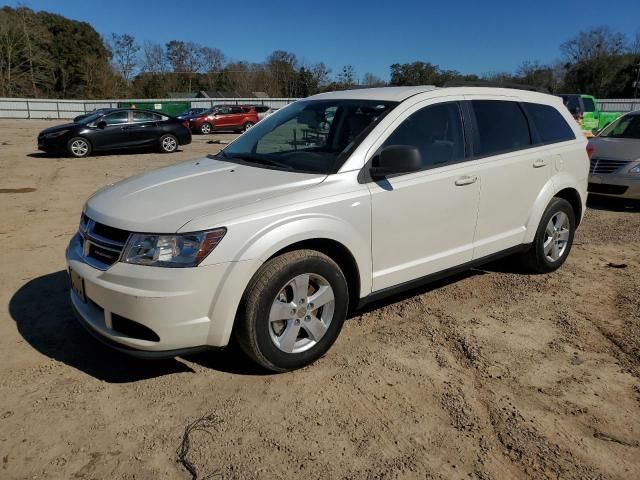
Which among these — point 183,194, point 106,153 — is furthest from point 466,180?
point 106,153

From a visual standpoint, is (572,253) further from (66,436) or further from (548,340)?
(66,436)

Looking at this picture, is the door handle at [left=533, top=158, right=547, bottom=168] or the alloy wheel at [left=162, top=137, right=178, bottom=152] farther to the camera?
the alloy wheel at [left=162, top=137, right=178, bottom=152]

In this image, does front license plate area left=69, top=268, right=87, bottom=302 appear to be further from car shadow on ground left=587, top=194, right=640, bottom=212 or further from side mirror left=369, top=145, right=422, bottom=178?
car shadow on ground left=587, top=194, right=640, bottom=212

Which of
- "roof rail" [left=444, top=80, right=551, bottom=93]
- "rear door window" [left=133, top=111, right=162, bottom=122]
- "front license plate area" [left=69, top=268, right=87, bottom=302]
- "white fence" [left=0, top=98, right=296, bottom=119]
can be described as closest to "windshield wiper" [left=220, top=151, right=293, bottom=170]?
"front license plate area" [left=69, top=268, right=87, bottom=302]

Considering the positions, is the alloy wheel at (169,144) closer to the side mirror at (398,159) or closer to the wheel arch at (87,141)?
the wheel arch at (87,141)

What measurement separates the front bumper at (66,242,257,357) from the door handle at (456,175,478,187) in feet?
6.19


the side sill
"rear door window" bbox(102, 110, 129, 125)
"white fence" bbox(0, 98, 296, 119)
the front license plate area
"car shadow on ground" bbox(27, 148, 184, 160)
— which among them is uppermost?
"white fence" bbox(0, 98, 296, 119)

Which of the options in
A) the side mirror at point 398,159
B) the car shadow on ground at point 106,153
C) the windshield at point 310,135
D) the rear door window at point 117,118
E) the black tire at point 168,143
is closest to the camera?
the side mirror at point 398,159

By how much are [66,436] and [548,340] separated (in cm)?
327

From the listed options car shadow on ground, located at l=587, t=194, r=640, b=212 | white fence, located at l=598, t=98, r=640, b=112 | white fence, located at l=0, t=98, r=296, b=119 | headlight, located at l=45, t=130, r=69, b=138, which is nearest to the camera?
car shadow on ground, located at l=587, t=194, r=640, b=212

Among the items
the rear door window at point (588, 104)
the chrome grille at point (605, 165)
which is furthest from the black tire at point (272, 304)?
the rear door window at point (588, 104)

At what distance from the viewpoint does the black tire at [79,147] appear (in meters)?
14.9

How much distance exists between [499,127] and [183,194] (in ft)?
9.19

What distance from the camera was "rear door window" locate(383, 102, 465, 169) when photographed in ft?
12.4
